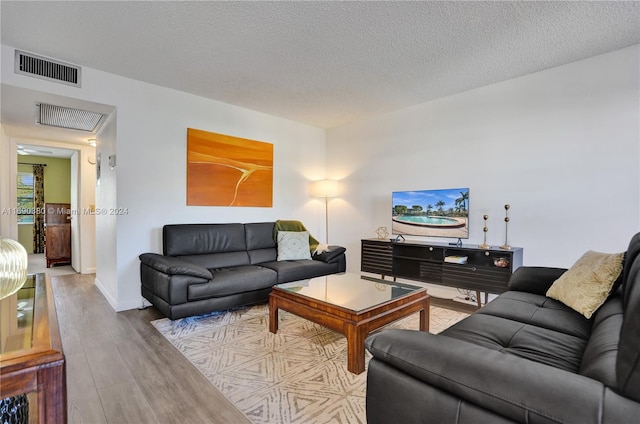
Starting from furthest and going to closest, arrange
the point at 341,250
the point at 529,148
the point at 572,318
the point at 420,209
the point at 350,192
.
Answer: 1. the point at 350,192
2. the point at 341,250
3. the point at 420,209
4. the point at 529,148
5. the point at 572,318

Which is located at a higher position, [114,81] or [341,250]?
[114,81]

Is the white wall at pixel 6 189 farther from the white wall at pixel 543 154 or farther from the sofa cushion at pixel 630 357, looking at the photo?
the sofa cushion at pixel 630 357

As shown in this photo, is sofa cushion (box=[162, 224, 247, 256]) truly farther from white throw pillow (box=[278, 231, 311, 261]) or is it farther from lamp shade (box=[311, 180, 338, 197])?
lamp shade (box=[311, 180, 338, 197])

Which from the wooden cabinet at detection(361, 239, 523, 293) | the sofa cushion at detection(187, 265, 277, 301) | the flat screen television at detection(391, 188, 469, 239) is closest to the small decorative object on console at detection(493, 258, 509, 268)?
the wooden cabinet at detection(361, 239, 523, 293)

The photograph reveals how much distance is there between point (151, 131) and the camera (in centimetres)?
357

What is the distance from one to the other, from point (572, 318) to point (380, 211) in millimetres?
2937

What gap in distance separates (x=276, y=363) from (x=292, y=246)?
206 cm

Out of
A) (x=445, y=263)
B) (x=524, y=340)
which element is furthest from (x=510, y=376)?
(x=445, y=263)

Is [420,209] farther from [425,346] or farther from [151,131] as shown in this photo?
[151,131]

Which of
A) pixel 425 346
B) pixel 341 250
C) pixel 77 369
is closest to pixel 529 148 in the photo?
pixel 341 250

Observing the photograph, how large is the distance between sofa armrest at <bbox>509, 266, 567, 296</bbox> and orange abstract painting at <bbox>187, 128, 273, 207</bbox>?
128 inches

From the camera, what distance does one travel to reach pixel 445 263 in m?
3.44

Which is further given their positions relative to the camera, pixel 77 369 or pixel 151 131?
pixel 151 131

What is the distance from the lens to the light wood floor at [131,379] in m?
1.65
